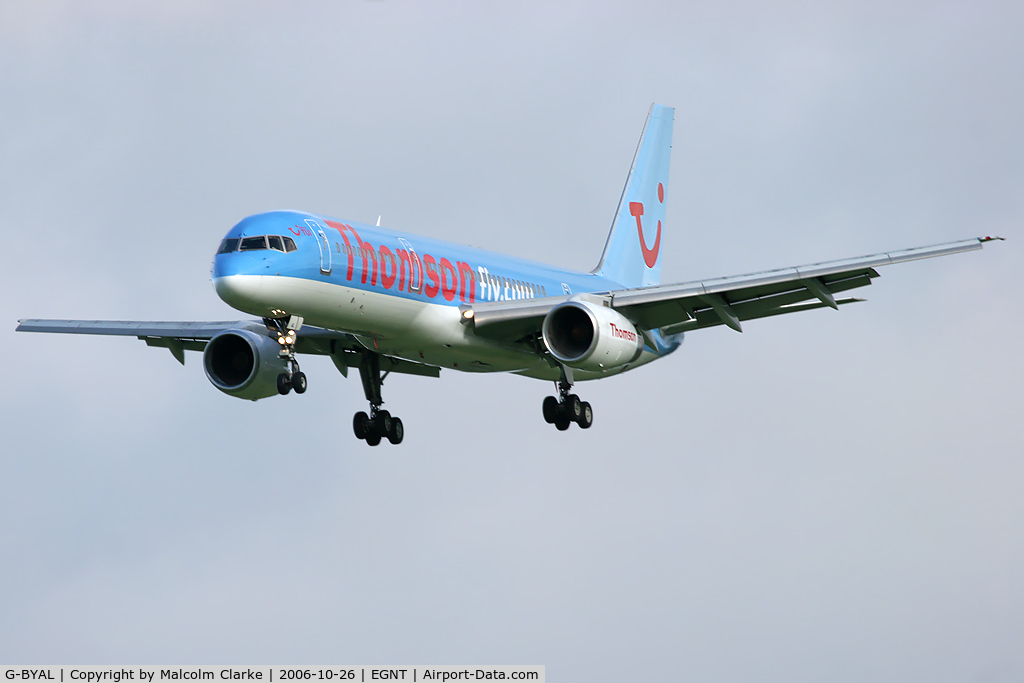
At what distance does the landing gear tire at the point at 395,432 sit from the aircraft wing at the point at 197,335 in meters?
1.40

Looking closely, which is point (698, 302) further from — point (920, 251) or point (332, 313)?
point (332, 313)

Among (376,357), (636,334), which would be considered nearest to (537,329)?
(636,334)

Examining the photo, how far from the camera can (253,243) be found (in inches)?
1073

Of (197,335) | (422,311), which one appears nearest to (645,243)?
(422,311)

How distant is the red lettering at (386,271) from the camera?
29391mm

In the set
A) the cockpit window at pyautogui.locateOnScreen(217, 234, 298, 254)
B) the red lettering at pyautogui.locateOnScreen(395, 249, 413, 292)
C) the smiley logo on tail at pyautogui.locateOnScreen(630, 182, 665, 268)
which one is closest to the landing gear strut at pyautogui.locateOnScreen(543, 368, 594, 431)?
the red lettering at pyautogui.locateOnScreen(395, 249, 413, 292)

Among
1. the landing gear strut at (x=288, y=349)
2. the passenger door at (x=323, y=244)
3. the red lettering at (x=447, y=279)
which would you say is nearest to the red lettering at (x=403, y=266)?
the red lettering at (x=447, y=279)

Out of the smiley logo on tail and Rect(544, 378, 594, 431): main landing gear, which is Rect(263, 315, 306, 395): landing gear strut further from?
the smiley logo on tail

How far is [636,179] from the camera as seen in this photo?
4659 centimetres

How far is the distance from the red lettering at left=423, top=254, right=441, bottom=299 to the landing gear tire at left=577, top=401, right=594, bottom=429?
6.15m

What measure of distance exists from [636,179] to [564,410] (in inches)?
568

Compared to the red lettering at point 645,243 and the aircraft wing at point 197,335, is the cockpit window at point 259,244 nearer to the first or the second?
the aircraft wing at point 197,335

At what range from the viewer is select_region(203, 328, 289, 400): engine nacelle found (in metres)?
32.9

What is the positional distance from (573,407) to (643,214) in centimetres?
1362
